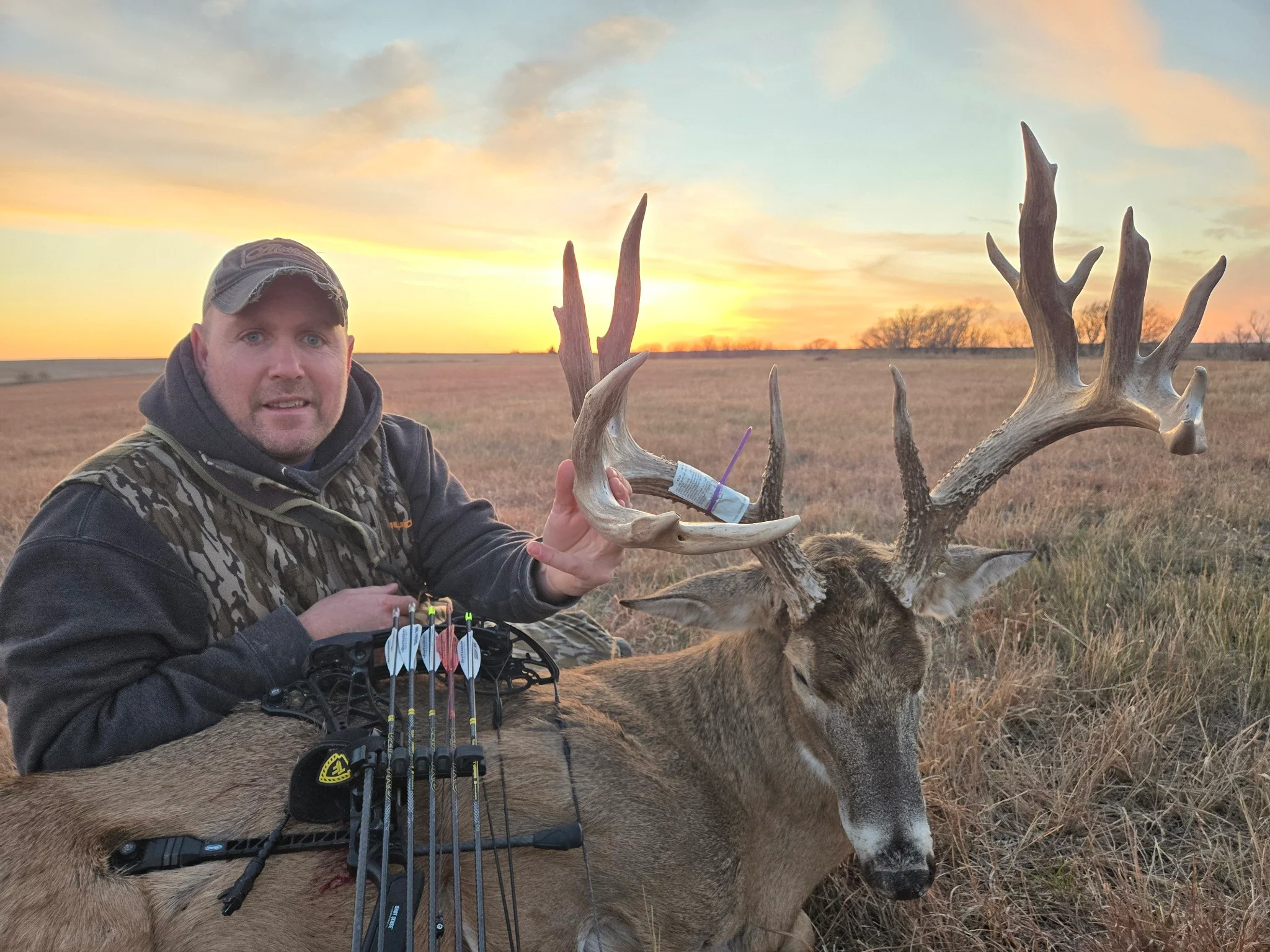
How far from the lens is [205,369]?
3.88m

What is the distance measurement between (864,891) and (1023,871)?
728mm

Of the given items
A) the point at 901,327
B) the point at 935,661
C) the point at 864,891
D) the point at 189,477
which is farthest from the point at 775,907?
the point at 901,327

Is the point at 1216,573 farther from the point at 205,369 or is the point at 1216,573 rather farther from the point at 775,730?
the point at 205,369

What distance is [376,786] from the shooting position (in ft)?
9.50

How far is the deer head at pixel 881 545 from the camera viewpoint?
2959 millimetres

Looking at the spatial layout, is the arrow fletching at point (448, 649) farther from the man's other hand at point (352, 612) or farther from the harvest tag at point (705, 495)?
the harvest tag at point (705, 495)

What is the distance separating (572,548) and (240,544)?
1506mm

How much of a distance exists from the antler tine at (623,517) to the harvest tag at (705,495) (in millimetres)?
430

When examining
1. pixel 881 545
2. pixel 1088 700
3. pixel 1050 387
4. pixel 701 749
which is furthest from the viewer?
pixel 1088 700

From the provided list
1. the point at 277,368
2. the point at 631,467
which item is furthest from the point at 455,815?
the point at 277,368

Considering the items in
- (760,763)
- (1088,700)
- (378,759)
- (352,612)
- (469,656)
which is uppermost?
(352,612)

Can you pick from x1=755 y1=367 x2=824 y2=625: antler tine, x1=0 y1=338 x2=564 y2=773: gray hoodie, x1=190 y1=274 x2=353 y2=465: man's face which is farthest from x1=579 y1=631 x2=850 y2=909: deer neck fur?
x1=190 y1=274 x2=353 y2=465: man's face

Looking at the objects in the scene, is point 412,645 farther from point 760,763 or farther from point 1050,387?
point 1050,387

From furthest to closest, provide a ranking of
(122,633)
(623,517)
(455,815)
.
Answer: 1. (122,633)
2. (623,517)
3. (455,815)
